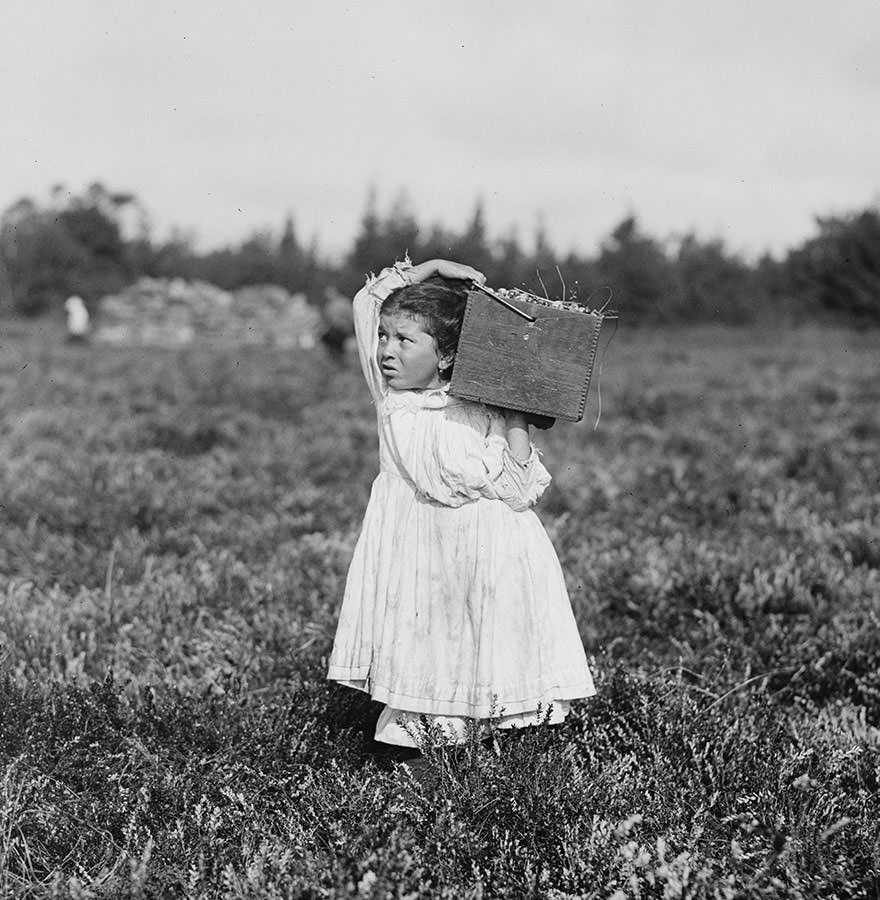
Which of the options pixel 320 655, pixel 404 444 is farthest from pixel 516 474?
pixel 320 655

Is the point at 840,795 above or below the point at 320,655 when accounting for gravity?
above

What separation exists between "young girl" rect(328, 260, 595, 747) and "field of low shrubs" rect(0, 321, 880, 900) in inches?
8.8

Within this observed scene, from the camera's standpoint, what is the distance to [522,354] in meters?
Result: 3.47

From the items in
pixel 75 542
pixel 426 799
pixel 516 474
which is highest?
pixel 516 474

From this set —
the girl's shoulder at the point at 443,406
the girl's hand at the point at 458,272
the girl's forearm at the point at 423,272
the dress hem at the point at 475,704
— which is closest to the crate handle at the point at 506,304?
the girl's hand at the point at 458,272

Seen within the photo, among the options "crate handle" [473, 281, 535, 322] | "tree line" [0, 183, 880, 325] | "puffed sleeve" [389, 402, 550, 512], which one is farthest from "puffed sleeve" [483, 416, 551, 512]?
"tree line" [0, 183, 880, 325]

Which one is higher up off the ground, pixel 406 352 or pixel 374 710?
pixel 406 352

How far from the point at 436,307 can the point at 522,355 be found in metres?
0.37

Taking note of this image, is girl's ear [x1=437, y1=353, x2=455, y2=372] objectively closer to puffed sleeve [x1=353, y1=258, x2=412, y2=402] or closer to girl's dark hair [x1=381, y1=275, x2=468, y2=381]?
girl's dark hair [x1=381, y1=275, x2=468, y2=381]

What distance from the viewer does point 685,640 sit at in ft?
17.2

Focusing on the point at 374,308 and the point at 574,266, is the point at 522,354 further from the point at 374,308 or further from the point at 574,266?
the point at 574,266

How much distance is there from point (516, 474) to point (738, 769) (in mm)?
1359

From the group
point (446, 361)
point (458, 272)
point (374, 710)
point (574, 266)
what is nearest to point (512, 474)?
point (446, 361)

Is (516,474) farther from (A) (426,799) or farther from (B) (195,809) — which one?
(B) (195,809)
